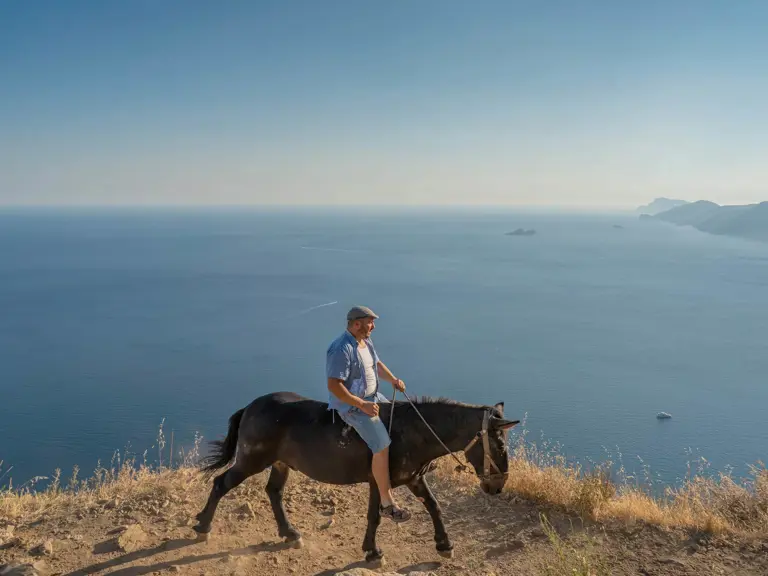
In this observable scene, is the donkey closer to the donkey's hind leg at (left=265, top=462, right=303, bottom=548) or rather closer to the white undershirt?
the donkey's hind leg at (left=265, top=462, right=303, bottom=548)

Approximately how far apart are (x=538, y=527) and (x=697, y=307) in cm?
8300

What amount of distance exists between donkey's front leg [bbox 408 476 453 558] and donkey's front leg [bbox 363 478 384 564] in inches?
16.0

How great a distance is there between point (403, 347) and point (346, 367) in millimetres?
49019

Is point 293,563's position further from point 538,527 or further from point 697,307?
point 697,307

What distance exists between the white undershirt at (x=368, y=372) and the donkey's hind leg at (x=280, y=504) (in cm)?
156

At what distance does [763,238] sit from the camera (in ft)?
582

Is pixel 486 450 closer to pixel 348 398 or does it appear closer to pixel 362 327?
pixel 348 398

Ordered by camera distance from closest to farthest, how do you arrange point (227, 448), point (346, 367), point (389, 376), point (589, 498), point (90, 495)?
point (346, 367)
point (389, 376)
point (589, 498)
point (227, 448)
point (90, 495)

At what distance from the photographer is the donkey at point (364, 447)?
17.7 ft

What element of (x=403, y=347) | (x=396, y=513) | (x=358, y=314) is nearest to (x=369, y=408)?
(x=358, y=314)

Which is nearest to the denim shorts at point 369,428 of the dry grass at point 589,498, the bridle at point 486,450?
the bridle at point 486,450

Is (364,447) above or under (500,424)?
under

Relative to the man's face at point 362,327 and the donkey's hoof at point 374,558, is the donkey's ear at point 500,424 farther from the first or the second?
the donkey's hoof at point 374,558

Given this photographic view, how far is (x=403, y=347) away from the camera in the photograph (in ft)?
177
